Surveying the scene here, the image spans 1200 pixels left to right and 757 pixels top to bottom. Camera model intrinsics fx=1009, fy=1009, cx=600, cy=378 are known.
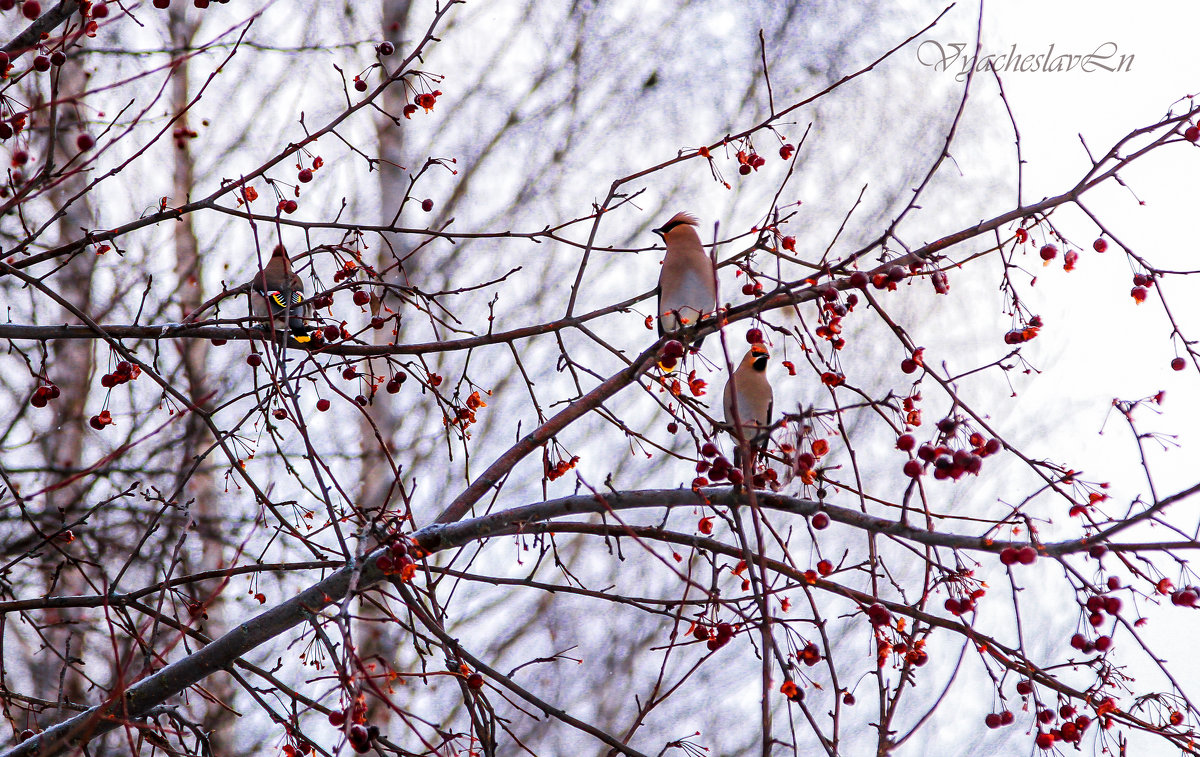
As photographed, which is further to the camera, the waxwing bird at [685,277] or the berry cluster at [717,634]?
the waxwing bird at [685,277]

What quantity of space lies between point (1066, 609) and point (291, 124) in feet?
10.6

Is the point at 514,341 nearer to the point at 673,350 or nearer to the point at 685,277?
the point at 685,277

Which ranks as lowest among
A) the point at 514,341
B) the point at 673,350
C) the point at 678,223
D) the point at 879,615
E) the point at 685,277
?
the point at 879,615

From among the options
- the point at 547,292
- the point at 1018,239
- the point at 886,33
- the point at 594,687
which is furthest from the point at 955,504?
the point at 1018,239

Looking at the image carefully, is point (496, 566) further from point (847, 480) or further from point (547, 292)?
point (847, 480)

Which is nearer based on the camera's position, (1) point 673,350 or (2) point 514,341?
(1) point 673,350

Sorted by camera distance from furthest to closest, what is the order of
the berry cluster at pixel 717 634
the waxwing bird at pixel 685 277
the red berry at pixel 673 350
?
the waxwing bird at pixel 685 277, the red berry at pixel 673 350, the berry cluster at pixel 717 634

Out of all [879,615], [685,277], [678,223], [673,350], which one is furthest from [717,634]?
[678,223]

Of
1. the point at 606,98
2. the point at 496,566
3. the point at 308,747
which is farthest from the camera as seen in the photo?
the point at 606,98

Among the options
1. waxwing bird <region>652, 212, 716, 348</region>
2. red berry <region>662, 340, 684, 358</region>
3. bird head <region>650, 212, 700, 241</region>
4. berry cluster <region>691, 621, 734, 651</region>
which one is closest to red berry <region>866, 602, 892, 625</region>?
berry cluster <region>691, 621, 734, 651</region>

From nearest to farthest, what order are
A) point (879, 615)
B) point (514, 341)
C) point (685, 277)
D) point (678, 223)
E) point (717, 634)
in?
point (879, 615) → point (717, 634) → point (685, 277) → point (678, 223) → point (514, 341)

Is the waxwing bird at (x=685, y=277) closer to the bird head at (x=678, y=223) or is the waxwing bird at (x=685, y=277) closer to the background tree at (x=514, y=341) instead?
the bird head at (x=678, y=223)

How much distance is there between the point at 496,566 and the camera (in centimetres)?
363

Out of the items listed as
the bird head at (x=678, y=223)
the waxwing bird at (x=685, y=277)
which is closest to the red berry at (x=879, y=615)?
the waxwing bird at (x=685, y=277)
